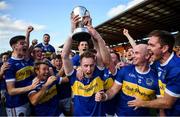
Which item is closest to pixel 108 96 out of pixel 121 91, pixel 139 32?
pixel 121 91

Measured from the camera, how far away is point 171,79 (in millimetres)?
4203

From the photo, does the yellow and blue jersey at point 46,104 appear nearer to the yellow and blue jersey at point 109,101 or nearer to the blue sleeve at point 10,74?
the blue sleeve at point 10,74

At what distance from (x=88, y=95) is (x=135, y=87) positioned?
0.73 metres

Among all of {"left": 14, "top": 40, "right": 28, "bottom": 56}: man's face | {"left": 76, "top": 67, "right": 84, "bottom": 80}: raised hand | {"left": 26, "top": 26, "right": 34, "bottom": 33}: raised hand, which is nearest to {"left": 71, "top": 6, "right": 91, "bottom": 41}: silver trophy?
{"left": 76, "top": 67, "right": 84, "bottom": 80}: raised hand

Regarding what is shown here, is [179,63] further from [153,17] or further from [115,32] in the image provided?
[115,32]

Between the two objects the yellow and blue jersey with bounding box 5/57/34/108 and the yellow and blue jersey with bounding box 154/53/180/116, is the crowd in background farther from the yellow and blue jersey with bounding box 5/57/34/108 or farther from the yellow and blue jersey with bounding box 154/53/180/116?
the yellow and blue jersey with bounding box 5/57/34/108

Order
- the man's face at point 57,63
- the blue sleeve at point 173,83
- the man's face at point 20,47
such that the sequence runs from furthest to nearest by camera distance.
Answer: the man's face at point 57,63
the man's face at point 20,47
the blue sleeve at point 173,83

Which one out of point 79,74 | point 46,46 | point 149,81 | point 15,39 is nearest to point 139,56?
point 149,81

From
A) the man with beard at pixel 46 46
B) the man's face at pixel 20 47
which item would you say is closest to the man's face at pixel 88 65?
the man's face at pixel 20 47

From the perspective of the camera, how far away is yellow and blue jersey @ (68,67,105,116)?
4.60 meters

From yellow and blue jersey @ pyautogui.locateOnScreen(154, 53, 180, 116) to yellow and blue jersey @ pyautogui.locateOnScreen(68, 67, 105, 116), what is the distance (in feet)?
3.04

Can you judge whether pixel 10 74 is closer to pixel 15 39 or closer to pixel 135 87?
pixel 15 39

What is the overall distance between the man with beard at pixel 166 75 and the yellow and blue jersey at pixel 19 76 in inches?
89.6

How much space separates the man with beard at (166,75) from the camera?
4.20 metres
